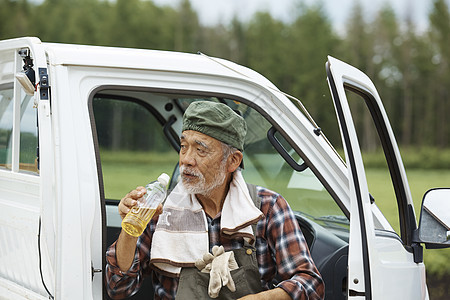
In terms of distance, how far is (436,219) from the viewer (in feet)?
7.93

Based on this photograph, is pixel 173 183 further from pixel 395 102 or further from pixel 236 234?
pixel 395 102

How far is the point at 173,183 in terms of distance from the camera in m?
4.05

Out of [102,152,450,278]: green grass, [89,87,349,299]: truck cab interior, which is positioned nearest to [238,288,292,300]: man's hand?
[89,87,349,299]: truck cab interior

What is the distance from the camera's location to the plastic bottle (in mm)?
2428

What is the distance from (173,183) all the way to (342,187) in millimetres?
1493

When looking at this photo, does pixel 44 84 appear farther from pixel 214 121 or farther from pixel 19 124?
pixel 214 121

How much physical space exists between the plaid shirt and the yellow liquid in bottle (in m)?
0.15

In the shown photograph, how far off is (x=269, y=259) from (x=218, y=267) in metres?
0.32

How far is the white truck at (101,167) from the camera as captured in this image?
88.5 inches

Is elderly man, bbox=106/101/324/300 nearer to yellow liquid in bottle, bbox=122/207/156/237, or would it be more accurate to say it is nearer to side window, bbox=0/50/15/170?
yellow liquid in bottle, bbox=122/207/156/237

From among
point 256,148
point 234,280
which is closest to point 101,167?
point 234,280

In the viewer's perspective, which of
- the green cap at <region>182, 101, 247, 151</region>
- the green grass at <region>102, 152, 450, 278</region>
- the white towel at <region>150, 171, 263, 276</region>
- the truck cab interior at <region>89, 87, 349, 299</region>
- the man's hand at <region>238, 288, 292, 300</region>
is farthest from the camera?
the green grass at <region>102, 152, 450, 278</region>

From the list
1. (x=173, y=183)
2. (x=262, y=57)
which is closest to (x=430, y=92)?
(x=262, y=57)

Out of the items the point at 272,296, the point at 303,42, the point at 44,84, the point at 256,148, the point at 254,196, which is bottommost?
the point at 272,296
